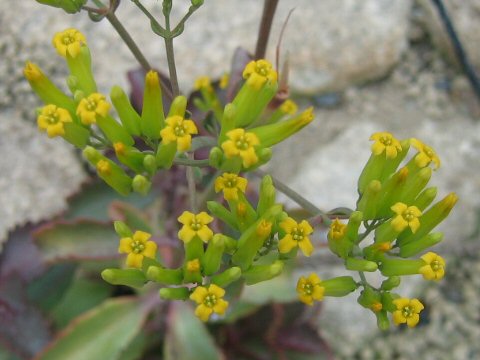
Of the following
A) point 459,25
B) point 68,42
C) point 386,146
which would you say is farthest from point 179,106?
point 459,25

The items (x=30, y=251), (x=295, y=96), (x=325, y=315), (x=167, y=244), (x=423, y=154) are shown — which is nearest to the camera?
(x=423, y=154)

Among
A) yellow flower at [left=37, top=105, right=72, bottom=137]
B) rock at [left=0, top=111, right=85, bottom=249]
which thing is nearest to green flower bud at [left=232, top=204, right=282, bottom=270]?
yellow flower at [left=37, top=105, right=72, bottom=137]

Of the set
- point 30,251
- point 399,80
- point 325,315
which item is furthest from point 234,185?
point 399,80

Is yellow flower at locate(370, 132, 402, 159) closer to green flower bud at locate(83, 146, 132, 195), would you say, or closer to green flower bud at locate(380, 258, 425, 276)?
green flower bud at locate(380, 258, 425, 276)

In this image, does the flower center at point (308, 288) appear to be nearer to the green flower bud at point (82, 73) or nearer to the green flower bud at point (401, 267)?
the green flower bud at point (401, 267)

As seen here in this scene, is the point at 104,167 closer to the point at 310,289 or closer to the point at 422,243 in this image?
the point at 310,289

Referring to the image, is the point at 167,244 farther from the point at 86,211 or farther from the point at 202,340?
the point at 86,211
